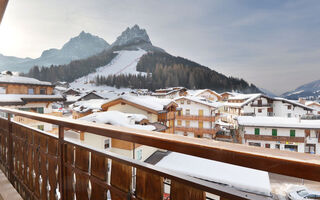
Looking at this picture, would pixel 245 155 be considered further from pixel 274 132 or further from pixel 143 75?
Result: pixel 143 75

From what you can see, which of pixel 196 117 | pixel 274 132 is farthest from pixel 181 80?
pixel 274 132

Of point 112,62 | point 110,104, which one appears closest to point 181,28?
point 110,104

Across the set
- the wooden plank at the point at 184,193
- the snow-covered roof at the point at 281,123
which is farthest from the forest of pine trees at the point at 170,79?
the wooden plank at the point at 184,193

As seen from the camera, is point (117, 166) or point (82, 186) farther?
point (82, 186)

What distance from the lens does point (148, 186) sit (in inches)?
25.0

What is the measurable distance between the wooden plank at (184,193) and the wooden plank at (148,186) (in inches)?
1.9

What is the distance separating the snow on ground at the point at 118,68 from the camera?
2318 inches

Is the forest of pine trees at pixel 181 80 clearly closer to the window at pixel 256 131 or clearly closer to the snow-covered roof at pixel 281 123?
the snow-covered roof at pixel 281 123

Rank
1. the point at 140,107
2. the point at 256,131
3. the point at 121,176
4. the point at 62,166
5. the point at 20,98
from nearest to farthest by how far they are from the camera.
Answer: the point at 121,176
the point at 62,166
the point at 20,98
the point at 140,107
the point at 256,131

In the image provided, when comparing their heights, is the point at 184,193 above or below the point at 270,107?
above

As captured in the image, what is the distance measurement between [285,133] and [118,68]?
228 feet

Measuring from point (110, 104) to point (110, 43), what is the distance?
509ft

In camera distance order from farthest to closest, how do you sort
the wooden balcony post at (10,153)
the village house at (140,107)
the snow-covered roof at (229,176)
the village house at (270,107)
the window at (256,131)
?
the village house at (270,107)
the window at (256,131)
the village house at (140,107)
the snow-covered roof at (229,176)
the wooden balcony post at (10,153)

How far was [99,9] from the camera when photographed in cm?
1090
